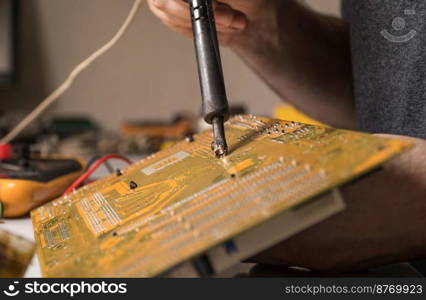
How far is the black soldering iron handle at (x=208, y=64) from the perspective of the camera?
1.38 ft

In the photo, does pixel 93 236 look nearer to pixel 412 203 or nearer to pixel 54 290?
pixel 54 290

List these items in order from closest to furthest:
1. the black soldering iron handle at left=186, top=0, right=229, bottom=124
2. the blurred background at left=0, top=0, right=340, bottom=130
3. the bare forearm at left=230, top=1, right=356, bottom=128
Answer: the black soldering iron handle at left=186, top=0, right=229, bottom=124
the bare forearm at left=230, top=1, right=356, bottom=128
the blurred background at left=0, top=0, right=340, bottom=130

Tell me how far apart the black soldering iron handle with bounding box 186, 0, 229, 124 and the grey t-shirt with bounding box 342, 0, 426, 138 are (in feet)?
0.85

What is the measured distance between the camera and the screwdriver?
42 cm

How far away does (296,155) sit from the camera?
0.34 metres

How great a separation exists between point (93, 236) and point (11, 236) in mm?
88

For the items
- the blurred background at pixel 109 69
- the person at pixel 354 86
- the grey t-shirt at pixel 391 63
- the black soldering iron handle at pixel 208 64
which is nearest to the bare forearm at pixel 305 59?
the person at pixel 354 86

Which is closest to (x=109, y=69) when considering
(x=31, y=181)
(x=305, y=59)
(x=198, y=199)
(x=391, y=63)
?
(x=305, y=59)

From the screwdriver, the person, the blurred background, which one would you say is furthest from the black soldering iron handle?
the blurred background

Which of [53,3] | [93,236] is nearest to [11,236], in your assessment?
[93,236]

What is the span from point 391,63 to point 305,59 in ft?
0.92

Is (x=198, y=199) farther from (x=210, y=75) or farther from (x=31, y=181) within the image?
(x=31, y=181)

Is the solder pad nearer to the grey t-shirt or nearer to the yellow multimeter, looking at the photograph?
the yellow multimeter

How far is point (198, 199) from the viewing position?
345 millimetres
